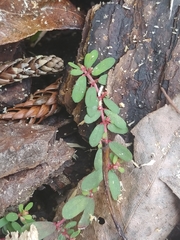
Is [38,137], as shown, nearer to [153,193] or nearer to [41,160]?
[41,160]

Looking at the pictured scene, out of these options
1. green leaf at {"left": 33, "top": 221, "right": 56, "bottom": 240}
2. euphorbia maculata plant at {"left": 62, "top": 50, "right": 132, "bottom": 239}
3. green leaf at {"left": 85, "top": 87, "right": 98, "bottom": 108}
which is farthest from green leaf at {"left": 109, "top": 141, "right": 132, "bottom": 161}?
green leaf at {"left": 33, "top": 221, "right": 56, "bottom": 240}

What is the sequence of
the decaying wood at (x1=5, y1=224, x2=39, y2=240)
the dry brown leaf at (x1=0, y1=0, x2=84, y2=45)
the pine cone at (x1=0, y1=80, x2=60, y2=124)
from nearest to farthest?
the decaying wood at (x1=5, y1=224, x2=39, y2=240) < the dry brown leaf at (x1=0, y1=0, x2=84, y2=45) < the pine cone at (x1=0, y1=80, x2=60, y2=124)

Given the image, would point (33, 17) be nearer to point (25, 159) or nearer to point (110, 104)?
point (110, 104)

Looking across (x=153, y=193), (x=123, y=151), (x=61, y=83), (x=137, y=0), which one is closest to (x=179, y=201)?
(x=153, y=193)

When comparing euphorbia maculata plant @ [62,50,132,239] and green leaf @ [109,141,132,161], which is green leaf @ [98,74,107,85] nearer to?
euphorbia maculata plant @ [62,50,132,239]

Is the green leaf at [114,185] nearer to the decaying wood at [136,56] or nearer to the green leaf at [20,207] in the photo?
the decaying wood at [136,56]
